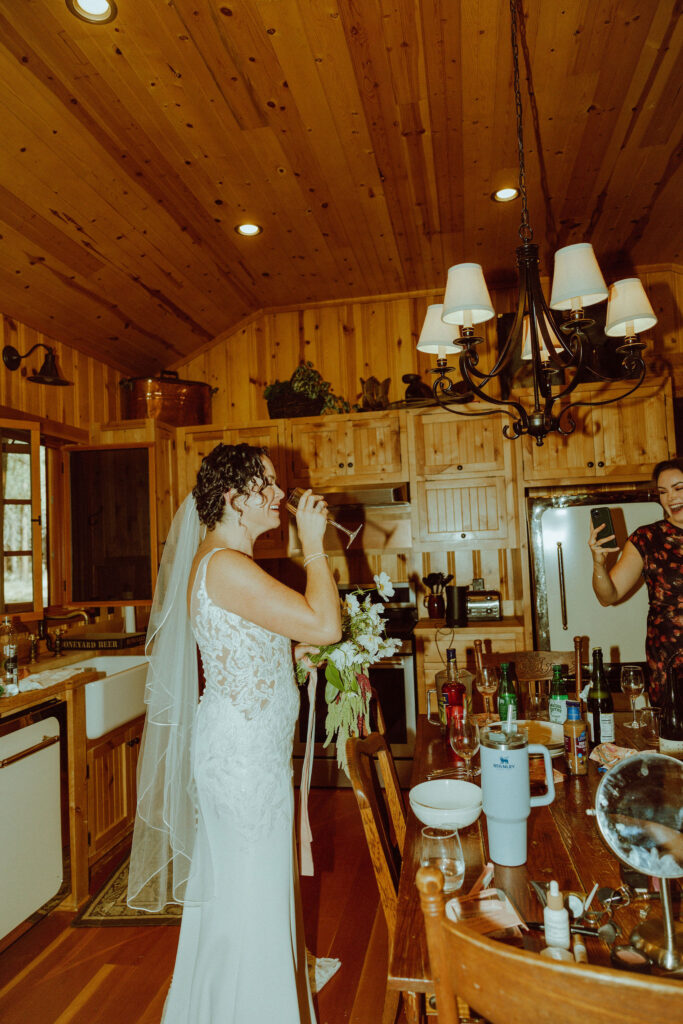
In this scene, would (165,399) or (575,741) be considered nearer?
(575,741)

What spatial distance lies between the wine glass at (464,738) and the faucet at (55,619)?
96.0 inches

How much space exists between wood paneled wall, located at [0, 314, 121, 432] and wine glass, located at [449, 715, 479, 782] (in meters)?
2.72

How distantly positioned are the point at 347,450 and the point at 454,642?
1.39 metres

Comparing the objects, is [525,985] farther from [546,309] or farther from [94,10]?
[94,10]

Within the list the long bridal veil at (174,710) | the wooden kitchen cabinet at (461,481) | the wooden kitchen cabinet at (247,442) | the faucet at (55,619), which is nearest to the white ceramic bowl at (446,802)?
the long bridal veil at (174,710)

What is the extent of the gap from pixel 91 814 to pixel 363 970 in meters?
1.40

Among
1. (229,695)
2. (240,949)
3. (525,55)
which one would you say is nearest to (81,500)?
(229,695)

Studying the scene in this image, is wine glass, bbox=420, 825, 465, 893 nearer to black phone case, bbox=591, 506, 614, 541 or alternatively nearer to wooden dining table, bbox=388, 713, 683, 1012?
wooden dining table, bbox=388, 713, 683, 1012

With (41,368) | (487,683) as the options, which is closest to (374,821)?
(487,683)

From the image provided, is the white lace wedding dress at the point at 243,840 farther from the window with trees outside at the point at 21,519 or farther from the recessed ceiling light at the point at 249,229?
the recessed ceiling light at the point at 249,229

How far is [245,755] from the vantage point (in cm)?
175

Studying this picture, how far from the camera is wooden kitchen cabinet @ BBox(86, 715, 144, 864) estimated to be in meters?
3.01

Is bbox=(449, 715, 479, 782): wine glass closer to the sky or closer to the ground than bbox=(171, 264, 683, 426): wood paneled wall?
closer to the ground

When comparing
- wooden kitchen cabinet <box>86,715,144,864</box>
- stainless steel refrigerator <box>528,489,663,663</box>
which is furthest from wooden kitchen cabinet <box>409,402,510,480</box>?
wooden kitchen cabinet <box>86,715,144,864</box>
